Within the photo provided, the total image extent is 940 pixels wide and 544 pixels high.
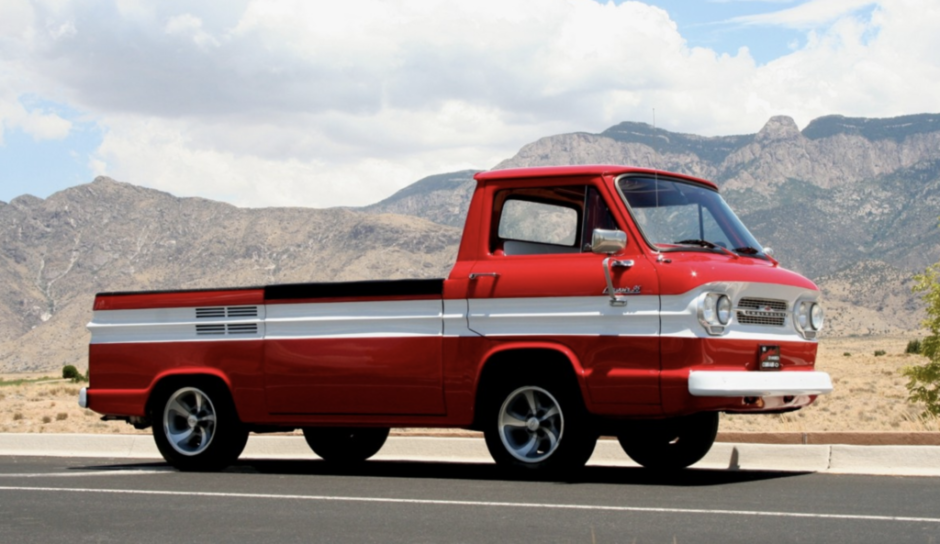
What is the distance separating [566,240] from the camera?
33.9 feet

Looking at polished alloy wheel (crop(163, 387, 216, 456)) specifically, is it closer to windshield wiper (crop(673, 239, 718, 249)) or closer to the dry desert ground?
windshield wiper (crop(673, 239, 718, 249))

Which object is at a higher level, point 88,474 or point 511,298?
point 511,298

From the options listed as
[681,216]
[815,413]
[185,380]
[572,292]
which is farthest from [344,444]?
[815,413]

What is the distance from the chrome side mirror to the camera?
914 cm

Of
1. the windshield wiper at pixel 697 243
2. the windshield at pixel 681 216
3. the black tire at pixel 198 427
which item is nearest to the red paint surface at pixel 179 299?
the black tire at pixel 198 427

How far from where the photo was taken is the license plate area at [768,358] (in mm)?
9289

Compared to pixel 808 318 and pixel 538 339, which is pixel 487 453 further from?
pixel 808 318

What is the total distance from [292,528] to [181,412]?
14.8 ft

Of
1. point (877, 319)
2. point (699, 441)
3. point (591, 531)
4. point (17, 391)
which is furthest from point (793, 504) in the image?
point (877, 319)

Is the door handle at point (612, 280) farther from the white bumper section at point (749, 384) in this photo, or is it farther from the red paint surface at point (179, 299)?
the red paint surface at point (179, 299)

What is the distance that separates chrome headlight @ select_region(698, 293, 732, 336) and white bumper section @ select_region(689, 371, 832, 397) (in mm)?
328

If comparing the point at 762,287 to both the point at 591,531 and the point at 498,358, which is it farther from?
the point at 591,531

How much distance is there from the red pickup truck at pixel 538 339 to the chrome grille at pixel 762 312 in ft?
0.05

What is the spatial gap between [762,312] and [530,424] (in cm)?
198
